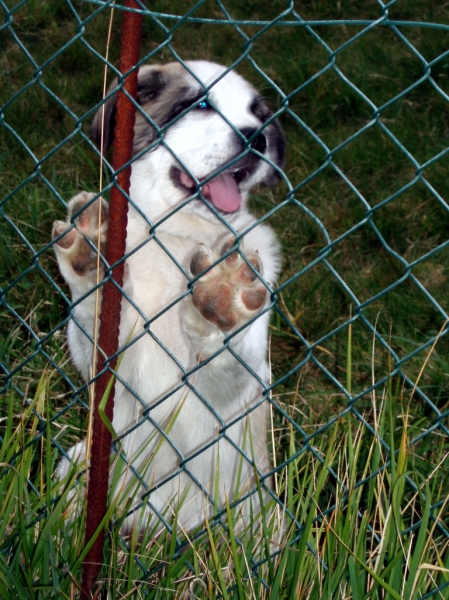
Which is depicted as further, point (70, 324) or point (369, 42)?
point (369, 42)

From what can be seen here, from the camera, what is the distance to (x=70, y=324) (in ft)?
7.86

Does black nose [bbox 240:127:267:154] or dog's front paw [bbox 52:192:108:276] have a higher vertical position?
dog's front paw [bbox 52:192:108:276]

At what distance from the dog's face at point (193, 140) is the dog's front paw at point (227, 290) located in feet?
2.39

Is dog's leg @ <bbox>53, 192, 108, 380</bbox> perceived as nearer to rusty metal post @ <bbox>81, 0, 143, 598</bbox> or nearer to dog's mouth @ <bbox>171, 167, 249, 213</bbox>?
rusty metal post @ <bbox>81, 0, 143, 598</bbox>

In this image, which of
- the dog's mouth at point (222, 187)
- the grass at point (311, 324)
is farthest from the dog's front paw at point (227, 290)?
the dog's mouth at point (222, 187)

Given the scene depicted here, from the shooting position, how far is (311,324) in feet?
11.1

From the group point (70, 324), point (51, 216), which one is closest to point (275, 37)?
point (51, 216)

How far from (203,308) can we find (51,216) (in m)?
1.87

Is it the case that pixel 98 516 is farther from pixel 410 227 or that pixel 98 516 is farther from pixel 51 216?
pixel 410 227

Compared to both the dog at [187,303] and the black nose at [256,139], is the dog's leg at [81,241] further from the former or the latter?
the black nose at [256,139]

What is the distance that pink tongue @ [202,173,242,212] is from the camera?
268cm

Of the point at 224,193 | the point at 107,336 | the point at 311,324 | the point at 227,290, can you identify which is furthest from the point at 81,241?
the point at 311,324

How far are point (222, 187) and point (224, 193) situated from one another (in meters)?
0.03

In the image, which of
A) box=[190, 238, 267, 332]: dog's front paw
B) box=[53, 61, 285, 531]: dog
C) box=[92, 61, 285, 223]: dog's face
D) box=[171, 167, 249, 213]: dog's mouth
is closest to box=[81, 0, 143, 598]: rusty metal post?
box=[53, 61, 285, 531]: dog
